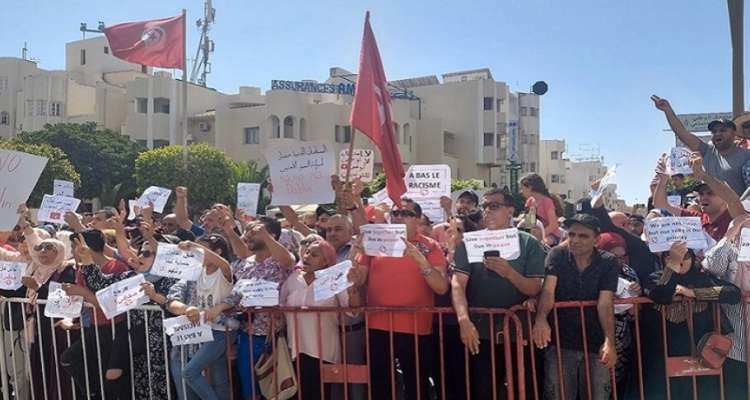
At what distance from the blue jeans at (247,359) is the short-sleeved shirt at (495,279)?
1536 mm

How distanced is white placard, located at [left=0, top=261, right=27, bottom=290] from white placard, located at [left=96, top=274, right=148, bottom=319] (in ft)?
4.00

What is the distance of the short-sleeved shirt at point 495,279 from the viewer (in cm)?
454

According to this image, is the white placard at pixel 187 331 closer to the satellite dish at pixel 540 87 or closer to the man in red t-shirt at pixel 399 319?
the man in red t-shirt at pixel 399 319

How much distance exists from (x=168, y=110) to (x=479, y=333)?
5029cm

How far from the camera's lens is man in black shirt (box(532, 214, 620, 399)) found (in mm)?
4516

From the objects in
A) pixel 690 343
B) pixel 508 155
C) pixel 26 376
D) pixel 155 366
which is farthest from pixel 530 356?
pixel 508 155

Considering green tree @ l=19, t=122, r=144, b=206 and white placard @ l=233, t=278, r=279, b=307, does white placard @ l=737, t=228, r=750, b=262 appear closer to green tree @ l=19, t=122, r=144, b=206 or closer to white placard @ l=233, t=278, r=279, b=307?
white placard @ l=233, t=278, r=279, b=307

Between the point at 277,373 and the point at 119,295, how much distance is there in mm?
1252

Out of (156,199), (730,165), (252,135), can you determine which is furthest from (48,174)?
(730,165)

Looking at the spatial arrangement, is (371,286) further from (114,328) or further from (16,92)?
(16,92)

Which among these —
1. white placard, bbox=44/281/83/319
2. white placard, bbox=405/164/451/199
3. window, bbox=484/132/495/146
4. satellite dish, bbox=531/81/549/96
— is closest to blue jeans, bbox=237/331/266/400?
white placard, bbox=44/281/83/319

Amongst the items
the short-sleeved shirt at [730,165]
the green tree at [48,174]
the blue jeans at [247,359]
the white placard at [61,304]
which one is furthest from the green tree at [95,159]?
the short-sleeved shirt at [730,165]

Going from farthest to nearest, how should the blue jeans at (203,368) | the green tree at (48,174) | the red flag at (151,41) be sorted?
the green tree at (48,174) → the red flag at (151,41) → the blue jeans at (203,368)

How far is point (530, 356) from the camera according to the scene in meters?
4.73
